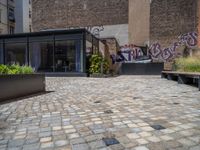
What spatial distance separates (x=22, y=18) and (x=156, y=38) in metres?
21.4

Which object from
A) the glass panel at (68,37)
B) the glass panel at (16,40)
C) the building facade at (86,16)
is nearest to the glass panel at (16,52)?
the glass panel at (16,40)

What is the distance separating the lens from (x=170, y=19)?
22250 millimetres

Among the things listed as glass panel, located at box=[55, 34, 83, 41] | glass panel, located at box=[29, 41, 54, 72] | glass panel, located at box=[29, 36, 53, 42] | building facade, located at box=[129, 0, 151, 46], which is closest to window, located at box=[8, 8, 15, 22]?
glass panel, located at box=[29, 41, 54, 72]

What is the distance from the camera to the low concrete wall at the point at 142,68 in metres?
20.3

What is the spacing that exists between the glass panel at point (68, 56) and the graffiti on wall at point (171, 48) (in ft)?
28.3

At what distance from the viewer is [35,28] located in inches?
1166

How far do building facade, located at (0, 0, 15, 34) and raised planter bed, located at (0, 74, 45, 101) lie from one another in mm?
26247

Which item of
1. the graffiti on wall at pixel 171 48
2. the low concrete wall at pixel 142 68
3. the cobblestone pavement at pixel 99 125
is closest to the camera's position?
the cobblestone pavement at pixel 99 125

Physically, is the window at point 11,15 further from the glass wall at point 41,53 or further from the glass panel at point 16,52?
the glass wall at point 41,53

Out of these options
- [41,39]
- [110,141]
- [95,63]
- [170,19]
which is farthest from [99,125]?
[170,19]

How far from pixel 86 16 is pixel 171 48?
10.6m

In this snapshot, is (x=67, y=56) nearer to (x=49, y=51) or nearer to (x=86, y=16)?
(x=49, y=51)

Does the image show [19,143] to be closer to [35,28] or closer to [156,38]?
[156,38]

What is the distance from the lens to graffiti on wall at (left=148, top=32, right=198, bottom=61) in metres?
21.4
